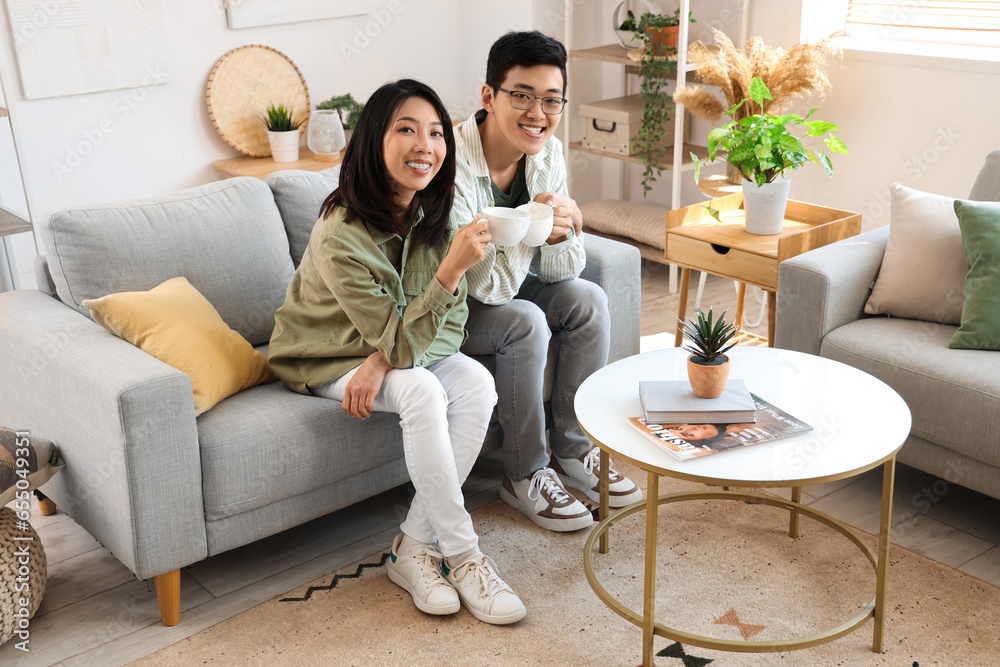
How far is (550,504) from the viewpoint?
85.0 inches

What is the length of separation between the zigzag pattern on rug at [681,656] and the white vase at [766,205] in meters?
1.33

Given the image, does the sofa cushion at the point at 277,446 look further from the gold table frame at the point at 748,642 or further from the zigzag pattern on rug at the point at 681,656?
the zigzag pattern on rug at the point at 681,656

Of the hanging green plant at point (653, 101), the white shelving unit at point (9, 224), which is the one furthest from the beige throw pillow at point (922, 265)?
the white shelving unit at point (9, 224)

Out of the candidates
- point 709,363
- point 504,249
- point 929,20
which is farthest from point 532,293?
point 929,20

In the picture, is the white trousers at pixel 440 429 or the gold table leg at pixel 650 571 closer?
the gold table leg at pixel 650 571

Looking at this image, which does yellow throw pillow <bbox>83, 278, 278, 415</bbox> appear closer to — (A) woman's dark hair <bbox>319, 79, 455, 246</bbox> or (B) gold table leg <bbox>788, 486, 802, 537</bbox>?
(A) woman's dark hair <bbox>319, 79, 455, 246</bbox>

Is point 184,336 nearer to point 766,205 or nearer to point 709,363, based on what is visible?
point 709,363

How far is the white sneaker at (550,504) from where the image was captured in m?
2.15

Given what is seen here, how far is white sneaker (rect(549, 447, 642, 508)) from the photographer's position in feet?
7.39

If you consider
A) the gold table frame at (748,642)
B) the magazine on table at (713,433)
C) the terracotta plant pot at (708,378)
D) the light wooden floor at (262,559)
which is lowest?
the light wooden floor at (262,559)

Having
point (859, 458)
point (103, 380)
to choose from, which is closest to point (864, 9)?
point (859, 458)

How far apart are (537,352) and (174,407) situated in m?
0.77

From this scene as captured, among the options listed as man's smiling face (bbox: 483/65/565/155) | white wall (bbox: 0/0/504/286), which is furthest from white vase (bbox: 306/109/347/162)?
man's smiling face (bbox: 483/65/565/155)

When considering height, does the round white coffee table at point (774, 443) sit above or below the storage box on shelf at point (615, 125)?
below
